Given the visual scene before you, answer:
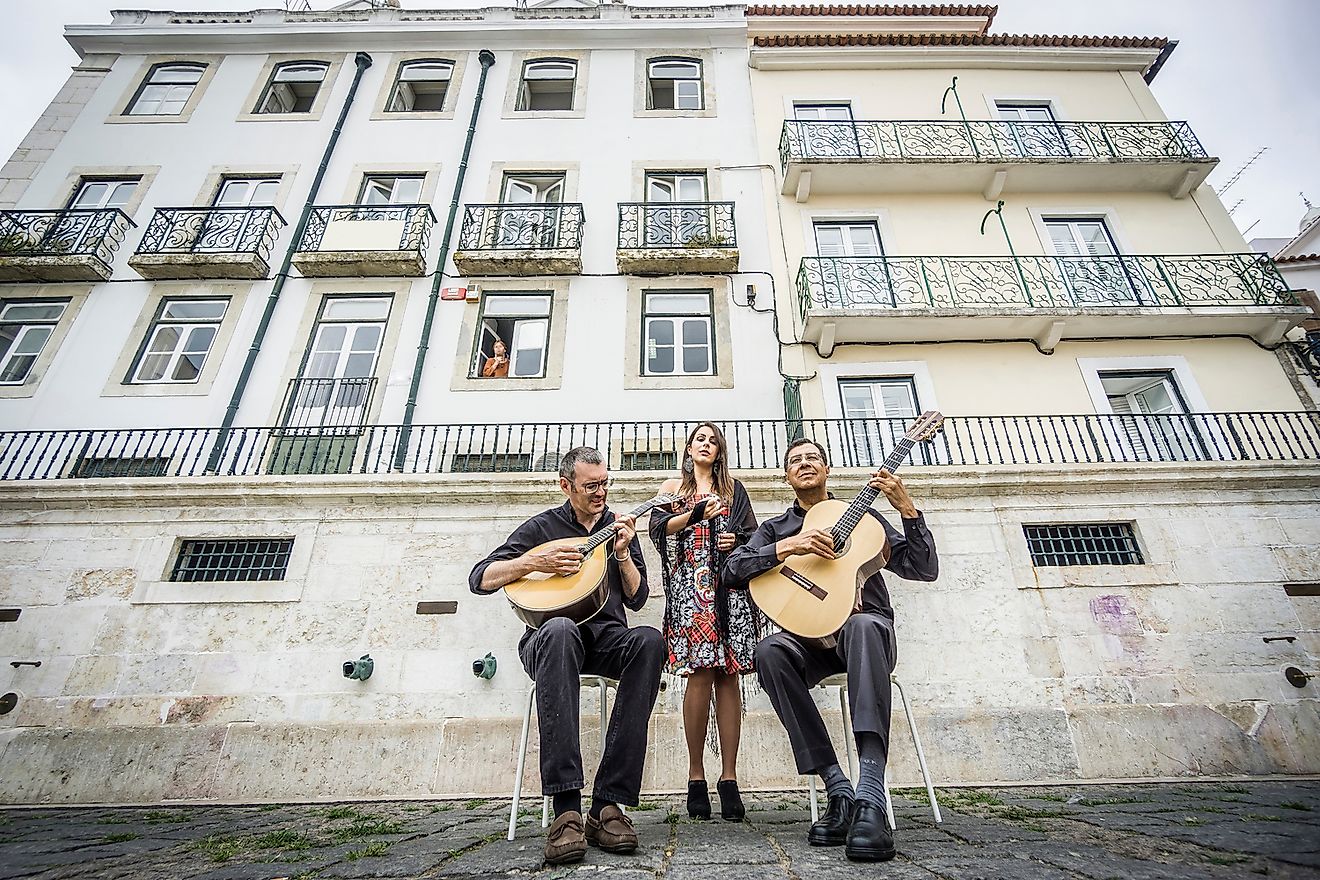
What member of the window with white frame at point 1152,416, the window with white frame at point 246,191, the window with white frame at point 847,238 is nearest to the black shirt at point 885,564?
the window with white frame at point 1152,416

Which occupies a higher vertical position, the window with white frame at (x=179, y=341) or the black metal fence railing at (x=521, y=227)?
the black metal fence railing at (x=521, y=227)

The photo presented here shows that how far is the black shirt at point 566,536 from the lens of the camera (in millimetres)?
3203

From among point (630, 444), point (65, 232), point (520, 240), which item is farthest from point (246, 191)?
point (630, 444)

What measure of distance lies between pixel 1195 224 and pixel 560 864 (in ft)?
45.3

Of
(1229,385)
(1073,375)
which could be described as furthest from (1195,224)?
(1073,375)

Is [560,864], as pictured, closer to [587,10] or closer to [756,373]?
[756,373]

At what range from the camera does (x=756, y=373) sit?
30.1 feet

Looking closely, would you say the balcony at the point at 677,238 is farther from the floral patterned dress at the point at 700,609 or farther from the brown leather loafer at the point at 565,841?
the brown leather loafer at the point at 565,841

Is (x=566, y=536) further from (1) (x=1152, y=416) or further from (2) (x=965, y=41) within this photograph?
(2) (x=965, y=41)

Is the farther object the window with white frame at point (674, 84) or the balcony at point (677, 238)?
the window with white frame at point (674, 84)

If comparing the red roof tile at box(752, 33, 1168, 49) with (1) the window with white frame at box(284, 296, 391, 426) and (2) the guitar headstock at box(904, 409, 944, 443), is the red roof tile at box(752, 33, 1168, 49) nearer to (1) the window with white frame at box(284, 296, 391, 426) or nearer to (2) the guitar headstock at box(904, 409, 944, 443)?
(1) the window with white frame at box(284, 296, 391, 426)

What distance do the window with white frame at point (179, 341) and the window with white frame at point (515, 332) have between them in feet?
13.7

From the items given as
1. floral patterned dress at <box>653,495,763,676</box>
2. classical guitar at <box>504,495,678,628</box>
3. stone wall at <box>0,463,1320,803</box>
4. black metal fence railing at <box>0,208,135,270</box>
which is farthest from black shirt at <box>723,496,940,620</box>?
black metal fence railing at <box>0,208,135,270</box>

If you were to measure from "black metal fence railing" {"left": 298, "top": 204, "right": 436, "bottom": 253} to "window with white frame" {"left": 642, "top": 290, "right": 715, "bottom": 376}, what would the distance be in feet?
13.1
